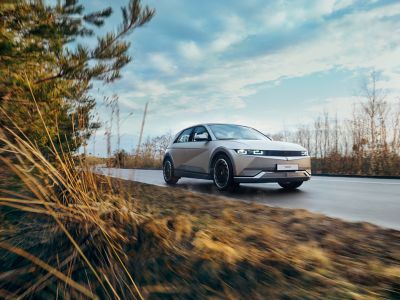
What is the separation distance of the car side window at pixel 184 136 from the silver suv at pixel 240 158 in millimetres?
531

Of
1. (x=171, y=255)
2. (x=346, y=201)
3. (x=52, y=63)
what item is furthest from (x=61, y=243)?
(x=346, y=201)

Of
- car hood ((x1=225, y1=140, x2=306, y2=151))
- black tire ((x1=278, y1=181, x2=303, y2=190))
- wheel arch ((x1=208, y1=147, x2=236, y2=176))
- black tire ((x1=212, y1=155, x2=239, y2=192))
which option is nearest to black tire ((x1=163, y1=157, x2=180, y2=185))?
wheel arch ((x1=208, y1=147, x2=236, y2=176))

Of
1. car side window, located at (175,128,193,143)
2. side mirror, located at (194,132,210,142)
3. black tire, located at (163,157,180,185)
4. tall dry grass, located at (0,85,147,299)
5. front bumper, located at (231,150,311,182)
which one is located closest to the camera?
tall dry grass, located at (0,85,147,299)

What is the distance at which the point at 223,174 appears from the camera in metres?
8.43

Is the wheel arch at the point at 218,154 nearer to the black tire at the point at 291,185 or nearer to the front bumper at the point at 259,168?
the front bumper at the point at 259,168

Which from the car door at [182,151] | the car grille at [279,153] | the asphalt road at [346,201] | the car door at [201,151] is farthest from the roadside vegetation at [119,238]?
the car door at [182,151]

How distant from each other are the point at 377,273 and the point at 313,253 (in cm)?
46

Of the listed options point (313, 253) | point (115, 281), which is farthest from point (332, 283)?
point (115, 281)

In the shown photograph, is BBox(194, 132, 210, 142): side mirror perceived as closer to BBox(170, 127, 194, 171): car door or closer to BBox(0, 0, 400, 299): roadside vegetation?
BBox(170, 127, 194, 171): car door

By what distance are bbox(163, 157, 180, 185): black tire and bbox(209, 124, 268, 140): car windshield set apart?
2082 mm

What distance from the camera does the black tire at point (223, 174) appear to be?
813 centimetres

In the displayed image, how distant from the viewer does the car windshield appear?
9.03 m

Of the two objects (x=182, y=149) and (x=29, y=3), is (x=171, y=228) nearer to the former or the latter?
(x=29, y=3)

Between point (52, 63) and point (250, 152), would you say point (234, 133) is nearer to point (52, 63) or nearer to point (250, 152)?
point (250, 152)
